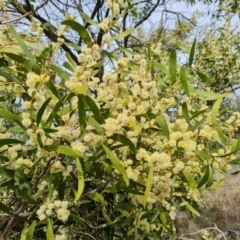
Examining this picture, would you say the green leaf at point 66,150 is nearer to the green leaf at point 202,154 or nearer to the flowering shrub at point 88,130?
the flowering shrub at point 88,130

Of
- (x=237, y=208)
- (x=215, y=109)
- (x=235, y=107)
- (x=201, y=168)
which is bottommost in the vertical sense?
(x=237, y=208)

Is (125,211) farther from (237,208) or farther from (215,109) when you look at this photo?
(237,208)

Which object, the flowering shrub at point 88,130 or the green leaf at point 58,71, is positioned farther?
the green leaf at point 58,71

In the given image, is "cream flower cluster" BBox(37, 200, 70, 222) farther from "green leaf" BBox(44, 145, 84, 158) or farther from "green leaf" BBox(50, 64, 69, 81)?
"green leaf" BBox(50, 64, 69, 81)

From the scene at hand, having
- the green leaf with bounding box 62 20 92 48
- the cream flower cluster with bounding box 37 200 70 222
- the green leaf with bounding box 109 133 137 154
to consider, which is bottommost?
the cream flower cluster with bounding box 37 200 70 222

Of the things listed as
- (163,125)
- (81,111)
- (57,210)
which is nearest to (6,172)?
(57,210)

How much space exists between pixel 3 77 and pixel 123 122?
282 mm

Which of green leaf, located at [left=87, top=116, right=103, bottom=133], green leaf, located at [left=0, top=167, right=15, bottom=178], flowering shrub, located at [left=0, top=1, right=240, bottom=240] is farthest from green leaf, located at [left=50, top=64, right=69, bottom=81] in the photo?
green leaf, located at [left=0, top=167, right=15, bottom=178]

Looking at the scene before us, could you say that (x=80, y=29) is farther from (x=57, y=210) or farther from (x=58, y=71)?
(x=57, y=210)

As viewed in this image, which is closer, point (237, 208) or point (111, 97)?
point (111, 97)

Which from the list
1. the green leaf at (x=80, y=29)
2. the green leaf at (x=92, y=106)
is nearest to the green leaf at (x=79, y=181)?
the green leaf at (x=92, y=106)

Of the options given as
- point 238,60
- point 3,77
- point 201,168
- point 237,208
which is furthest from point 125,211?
point 237,208

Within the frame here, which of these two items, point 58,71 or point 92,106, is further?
point 58,71

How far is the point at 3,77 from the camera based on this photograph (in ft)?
2.72
